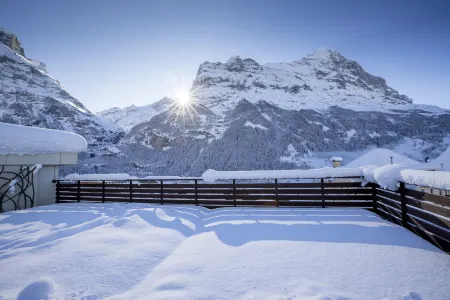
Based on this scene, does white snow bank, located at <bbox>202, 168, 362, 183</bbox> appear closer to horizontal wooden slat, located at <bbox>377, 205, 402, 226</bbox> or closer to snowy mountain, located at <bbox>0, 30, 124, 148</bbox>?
horizontal wooden slat, located at <bbox>377, 205, 402, 226</bbox>

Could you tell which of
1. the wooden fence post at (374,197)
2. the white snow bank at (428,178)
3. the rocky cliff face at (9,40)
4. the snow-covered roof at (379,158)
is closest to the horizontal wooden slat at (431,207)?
the white snow bank at (428,178)

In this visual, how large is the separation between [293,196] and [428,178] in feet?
13.5

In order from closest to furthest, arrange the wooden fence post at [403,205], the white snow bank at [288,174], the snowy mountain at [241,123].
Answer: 1. the wooden fence post at [403,205]
2. the white snow bank at [288,174]
3. the snowy mountain at [241,123]

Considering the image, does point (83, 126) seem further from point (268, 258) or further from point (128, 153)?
point (268, 258)

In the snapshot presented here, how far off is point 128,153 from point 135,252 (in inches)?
4002

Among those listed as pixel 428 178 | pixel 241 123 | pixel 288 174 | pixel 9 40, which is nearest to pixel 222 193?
pixel 288 174

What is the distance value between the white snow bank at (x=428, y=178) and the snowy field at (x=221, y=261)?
1051mm

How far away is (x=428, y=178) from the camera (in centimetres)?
325

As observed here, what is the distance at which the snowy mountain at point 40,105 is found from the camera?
103875mm

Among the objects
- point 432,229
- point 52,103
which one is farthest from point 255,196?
point 52,103

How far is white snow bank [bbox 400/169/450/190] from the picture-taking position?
2900mm

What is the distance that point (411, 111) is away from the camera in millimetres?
105750

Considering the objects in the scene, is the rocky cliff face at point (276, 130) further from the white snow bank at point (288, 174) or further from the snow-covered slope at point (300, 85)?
the white snow bank at point (288, 174)

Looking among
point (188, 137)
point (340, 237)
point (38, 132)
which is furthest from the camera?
point (188, 137)
